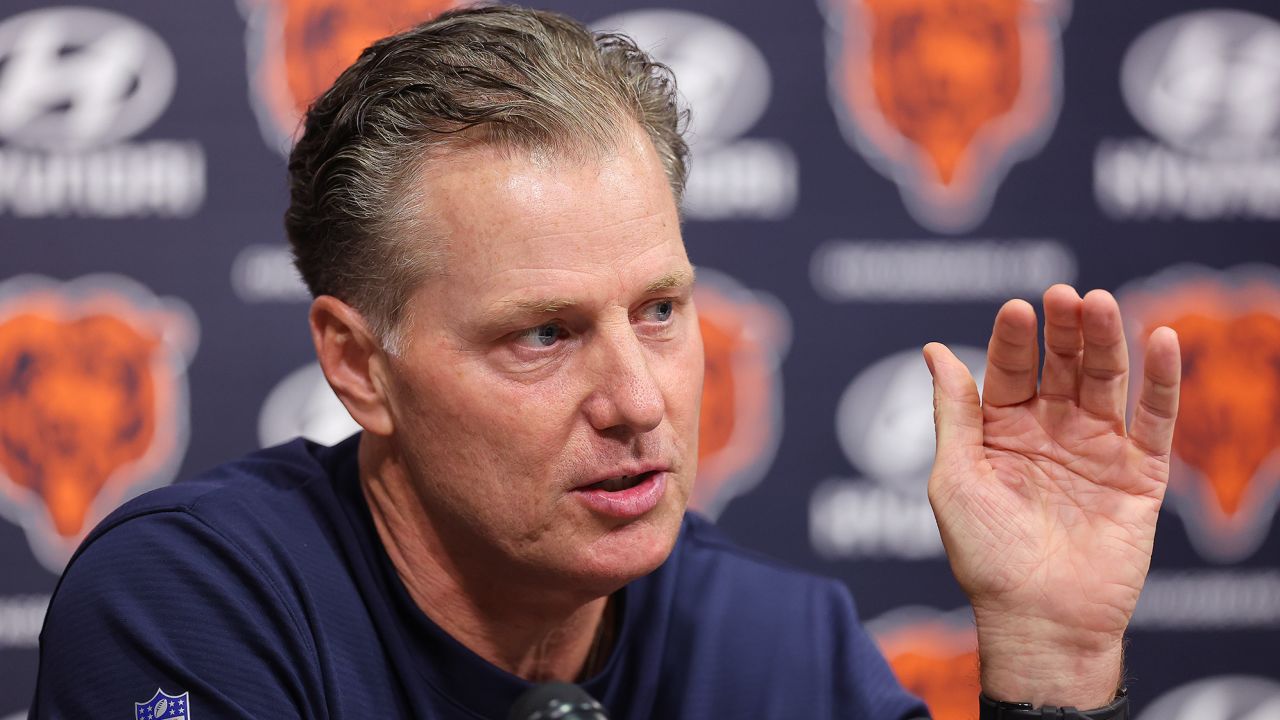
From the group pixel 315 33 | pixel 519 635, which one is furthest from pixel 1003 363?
pixel 315 33

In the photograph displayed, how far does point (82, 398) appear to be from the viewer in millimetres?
2275

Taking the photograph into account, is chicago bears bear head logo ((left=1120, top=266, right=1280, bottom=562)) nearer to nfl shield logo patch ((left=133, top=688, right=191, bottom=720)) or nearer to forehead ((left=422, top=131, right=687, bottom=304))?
forehead ((left=422, top=131, right=687, bottom=304))

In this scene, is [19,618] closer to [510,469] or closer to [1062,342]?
[510,469]

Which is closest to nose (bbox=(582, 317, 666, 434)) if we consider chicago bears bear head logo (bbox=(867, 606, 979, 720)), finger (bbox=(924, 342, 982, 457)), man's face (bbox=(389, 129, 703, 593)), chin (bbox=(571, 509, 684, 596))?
man's face (bbox=(389, 129, 703, 593))

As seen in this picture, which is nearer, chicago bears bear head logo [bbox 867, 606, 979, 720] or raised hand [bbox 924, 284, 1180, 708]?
raised hand [bbox 924, 284, 1180, 708]

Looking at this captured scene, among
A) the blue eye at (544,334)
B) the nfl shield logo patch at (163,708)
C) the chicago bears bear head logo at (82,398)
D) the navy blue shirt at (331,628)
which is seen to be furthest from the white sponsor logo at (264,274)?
the nfl shield logo patch at (163,708)

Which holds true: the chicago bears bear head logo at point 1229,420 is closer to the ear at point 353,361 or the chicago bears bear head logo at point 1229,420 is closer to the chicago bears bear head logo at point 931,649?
the chicago bears bear head logo at point 931,649

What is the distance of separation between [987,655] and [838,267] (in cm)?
114

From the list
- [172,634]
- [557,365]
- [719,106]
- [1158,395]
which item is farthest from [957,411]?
[719,106]

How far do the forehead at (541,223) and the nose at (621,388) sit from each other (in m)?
0.07

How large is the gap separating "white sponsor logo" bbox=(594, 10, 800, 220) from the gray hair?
768 millimetres

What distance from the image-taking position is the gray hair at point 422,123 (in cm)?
140

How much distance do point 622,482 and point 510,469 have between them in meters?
0.13

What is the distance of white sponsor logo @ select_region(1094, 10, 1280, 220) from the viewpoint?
2.49 metres
